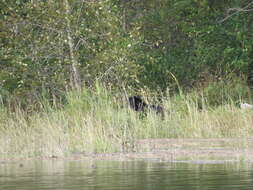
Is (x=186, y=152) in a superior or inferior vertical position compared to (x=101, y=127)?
inferior

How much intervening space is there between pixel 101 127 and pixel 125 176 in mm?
5139

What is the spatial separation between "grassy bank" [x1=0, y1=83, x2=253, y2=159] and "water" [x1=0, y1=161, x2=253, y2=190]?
1930 millimetres

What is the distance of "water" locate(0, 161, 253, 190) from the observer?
862 centimetres

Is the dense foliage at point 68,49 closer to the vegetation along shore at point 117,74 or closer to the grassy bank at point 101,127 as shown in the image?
the vegetation along shore at point 117,74

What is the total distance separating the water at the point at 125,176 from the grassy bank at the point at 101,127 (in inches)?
76.0

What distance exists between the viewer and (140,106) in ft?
61.4

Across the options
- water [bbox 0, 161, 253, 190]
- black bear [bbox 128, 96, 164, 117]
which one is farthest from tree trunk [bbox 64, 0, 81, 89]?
water [bbox 0, 161, 253, 190]

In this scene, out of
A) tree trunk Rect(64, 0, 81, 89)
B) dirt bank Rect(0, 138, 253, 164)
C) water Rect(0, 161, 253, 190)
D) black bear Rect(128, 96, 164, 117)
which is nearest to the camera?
water Rect(0, 161, 253, 190)

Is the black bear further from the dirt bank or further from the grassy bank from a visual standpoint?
the dirt bank

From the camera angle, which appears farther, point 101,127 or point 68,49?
point 68,49

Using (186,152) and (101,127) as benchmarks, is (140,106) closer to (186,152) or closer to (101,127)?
(101,127)

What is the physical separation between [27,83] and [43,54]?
0.82 meters

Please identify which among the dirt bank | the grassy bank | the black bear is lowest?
the dirt bank

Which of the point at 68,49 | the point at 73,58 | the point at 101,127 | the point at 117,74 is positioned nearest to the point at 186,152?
the point at 101,127
